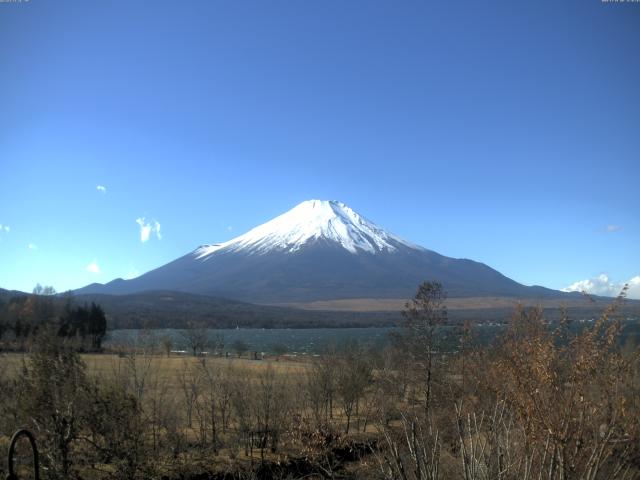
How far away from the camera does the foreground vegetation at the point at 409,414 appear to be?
558 cm

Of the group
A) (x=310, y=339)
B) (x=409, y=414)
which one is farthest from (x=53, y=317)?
(x=409, y=414)

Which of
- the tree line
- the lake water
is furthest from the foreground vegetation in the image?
the tree line

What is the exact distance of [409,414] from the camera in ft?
30.8

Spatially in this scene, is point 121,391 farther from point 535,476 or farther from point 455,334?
point 455,334

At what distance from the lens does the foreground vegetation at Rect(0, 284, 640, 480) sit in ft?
18.3

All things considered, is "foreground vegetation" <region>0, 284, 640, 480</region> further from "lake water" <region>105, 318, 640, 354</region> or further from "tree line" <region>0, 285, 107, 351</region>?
"tree line" <region>0, 285, 107, 351</region>

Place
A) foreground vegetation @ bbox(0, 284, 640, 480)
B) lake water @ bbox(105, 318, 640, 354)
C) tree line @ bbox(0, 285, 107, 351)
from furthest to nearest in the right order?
tree line @ bbox(0, 285, 107, 351)
lake water @ bbox(105, 318, 640, 354)
foreground vegetation @ bbox(0, 284, 640, 480)

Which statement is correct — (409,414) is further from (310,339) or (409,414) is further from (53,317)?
(310,339)

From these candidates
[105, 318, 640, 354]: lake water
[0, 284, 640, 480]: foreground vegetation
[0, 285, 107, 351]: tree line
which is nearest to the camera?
[0, 284, 640, 480]: foreground vegetation

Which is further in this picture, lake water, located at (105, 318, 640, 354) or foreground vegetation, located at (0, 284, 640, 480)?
lake water, located at (105, 318, 640, 354)

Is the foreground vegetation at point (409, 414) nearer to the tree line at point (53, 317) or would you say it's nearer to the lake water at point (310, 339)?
the lake water at point (310, 339)

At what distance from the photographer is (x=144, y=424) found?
13445 mm

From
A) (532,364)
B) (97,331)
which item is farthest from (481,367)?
(97,331)

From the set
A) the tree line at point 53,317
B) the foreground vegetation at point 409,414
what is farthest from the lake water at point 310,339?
the tree line at point 53,317
